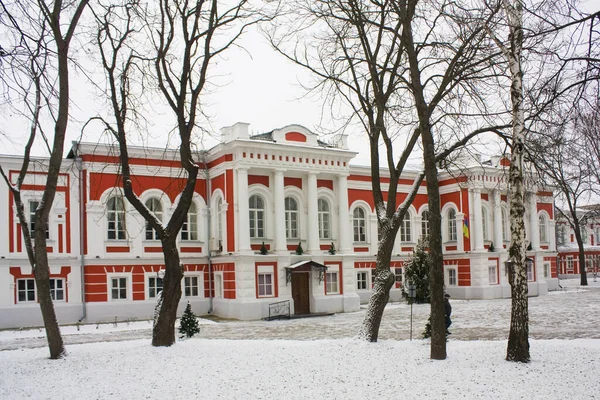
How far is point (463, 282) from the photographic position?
1300 inches

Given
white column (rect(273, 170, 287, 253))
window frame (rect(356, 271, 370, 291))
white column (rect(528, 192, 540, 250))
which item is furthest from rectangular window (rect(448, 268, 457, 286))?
white column (rect(273, 170, 287, 253))

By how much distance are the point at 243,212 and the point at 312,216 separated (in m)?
3.59

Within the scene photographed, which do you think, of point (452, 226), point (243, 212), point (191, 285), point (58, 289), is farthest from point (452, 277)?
point (58, 289)

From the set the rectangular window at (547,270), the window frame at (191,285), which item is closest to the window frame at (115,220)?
the window frame at (191,285)

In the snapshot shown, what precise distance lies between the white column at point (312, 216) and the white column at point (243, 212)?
3.27m

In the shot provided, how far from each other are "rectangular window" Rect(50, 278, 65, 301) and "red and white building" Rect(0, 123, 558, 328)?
0.13 feet

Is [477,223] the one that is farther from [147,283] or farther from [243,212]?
[147,283]

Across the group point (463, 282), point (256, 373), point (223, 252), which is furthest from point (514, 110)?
point (463, 282)

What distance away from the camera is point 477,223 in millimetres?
32594

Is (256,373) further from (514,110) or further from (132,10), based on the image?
(132,10)

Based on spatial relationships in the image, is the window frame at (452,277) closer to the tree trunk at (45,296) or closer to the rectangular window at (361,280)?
the rectangular window at (361,280)

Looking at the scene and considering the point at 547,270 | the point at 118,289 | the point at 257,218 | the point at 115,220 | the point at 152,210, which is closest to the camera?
the point at 118,289

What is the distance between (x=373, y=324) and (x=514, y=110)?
5.78 metres

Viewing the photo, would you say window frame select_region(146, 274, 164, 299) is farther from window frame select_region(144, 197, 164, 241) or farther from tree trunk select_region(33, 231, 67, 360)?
tree trunk select_region(33, 231, 67, 360)
